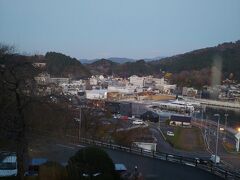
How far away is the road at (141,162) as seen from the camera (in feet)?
10.8

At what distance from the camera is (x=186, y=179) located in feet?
10.5

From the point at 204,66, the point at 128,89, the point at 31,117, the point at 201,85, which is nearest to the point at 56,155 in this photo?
the point at 31,117

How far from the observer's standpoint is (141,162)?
12.6ft

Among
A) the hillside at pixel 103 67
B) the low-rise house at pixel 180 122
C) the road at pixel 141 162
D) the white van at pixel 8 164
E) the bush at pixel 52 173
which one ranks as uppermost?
the hillside at pixel 103 67

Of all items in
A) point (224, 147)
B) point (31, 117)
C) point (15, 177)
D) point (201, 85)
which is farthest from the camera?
point (201, 85)

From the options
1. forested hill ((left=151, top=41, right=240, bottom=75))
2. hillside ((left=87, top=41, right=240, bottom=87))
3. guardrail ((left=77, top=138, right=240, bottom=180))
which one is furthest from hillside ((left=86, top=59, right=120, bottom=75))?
guardrail ((left=77, top=138, right=240, bottom=180))

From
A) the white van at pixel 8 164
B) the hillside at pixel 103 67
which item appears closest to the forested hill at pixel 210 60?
the hillside at pixel 103 67

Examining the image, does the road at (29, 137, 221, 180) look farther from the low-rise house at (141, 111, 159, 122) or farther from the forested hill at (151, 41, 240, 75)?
the forested hill at (151, 41, 240, 75)

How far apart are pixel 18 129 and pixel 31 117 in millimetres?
495

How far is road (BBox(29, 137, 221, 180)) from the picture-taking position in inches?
130

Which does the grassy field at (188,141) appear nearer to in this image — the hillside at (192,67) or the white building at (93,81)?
the white building at (93,81)

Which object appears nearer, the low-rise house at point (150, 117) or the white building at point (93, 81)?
the low-rise house at point (150, 117)

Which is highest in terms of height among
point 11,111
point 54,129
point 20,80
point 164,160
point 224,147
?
point 20,80

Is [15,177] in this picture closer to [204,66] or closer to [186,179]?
[186,179]
